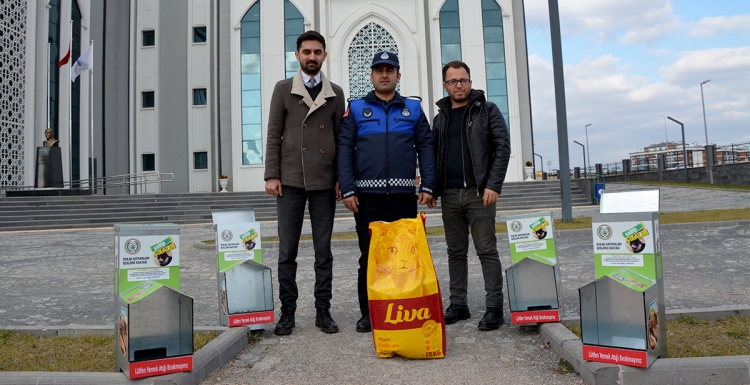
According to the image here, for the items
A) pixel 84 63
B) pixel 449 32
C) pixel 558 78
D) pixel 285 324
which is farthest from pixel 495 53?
pixel 285 324

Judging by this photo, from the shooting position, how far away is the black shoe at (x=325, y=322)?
4.43 m

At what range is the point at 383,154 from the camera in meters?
4.36

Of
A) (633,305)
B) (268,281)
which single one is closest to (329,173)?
(268,281)

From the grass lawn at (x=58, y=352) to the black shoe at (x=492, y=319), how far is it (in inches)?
81.3

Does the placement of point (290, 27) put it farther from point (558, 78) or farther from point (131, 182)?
point (558, 78)

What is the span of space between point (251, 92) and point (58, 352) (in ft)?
83.2

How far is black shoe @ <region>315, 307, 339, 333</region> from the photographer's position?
14.5 ft

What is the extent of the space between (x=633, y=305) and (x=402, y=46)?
27.0 meters

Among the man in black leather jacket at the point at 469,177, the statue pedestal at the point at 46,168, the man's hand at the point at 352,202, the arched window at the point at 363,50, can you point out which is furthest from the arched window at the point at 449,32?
the man's hand at the point at 352,202

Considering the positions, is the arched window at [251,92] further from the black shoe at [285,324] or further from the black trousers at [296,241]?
the black shoe at [285,324]

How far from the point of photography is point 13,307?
5797 millimetres

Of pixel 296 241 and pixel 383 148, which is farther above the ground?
pixel 383 148

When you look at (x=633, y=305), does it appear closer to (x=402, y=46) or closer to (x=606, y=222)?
(x=606, y=222)

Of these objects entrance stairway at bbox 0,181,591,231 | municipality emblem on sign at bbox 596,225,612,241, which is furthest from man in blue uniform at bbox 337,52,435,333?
entrance stairway at bbox 0,181,591,231
